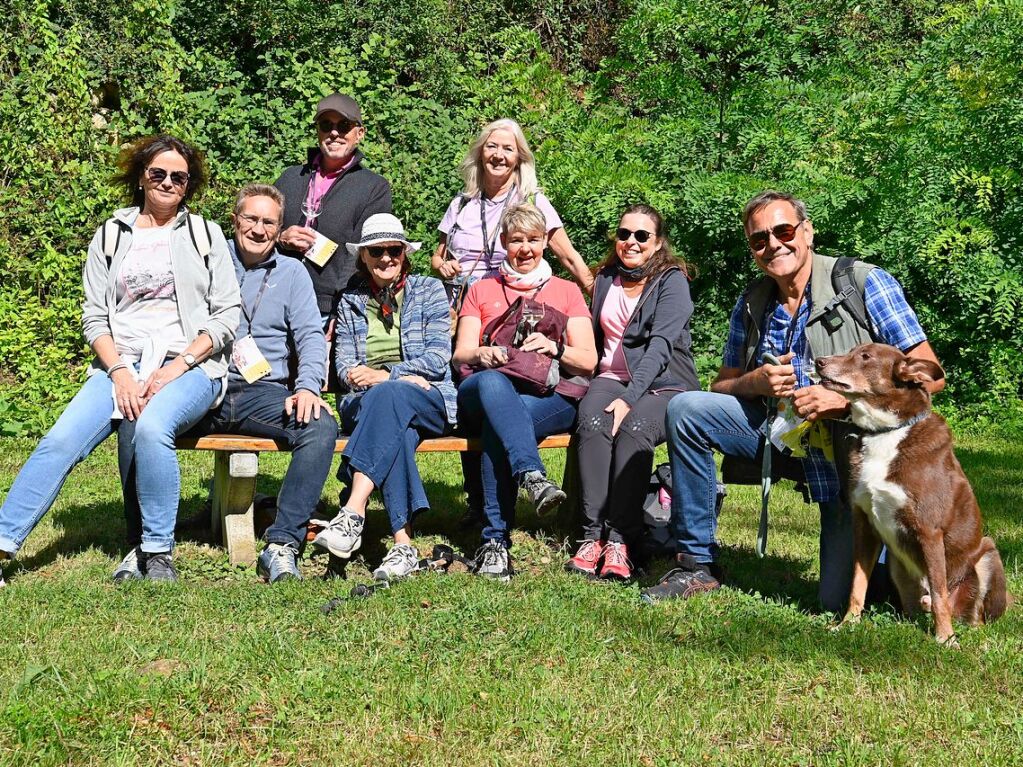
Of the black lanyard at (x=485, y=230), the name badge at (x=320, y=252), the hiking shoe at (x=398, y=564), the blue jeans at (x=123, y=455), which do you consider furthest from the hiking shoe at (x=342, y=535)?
the black lanyard at (x=485, y=230)

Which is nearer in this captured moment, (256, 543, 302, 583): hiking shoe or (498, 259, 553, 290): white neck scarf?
(256, 543, 302, 583): hiking shoe

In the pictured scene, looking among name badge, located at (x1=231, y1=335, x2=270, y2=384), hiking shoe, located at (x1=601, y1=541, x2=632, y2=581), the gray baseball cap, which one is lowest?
hiking shoe, located at (x1=601, y1=541, x2=632, y2=581)

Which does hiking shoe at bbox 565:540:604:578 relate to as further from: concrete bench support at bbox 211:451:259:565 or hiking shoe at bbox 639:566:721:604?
concrete bench support at bbox 211:451:259:565

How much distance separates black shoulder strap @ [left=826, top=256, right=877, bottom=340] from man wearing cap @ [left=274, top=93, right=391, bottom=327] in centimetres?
269

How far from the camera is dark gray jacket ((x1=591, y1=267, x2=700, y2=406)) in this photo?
5.54 metres

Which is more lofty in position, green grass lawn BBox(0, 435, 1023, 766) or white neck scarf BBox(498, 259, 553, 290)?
white neck scarf BBox(498, 259, 553, 290)

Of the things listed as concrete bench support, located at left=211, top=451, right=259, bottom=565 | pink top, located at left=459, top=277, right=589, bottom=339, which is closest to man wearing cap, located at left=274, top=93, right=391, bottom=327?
pink top, located at left=459, top=277, right=589, bottom=339

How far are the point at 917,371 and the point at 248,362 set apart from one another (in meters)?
3.19

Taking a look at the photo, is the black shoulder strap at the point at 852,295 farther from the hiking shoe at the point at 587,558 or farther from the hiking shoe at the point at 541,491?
the hiking shoe at the point at 587,558

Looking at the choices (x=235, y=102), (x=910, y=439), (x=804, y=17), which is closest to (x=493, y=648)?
(x=910, y=439)

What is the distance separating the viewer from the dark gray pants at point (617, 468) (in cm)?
525

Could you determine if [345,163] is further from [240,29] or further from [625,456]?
[240,29]

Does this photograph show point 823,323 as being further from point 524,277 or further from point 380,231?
point 380,231

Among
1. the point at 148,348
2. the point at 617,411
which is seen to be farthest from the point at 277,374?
the point at 617,411
